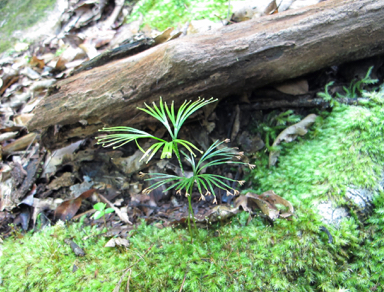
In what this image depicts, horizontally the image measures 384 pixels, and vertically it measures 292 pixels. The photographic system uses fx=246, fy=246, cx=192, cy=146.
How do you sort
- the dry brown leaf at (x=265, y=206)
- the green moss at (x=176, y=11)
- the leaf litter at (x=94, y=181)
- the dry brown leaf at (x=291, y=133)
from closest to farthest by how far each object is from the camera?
the dry brown leaf at (x=265, y=206)
the leaf litter at (x=94, y=181)
the dry brown leaf at (x=291, y=133)
the green moss at (x=176, y=11)

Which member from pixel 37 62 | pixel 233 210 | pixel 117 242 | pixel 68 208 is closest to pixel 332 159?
pixel 233 210

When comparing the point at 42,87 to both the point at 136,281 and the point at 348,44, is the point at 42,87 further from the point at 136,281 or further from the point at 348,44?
the point at 348,44

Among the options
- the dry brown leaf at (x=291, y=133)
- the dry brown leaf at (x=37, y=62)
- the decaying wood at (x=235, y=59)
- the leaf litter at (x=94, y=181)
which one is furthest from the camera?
the dry brown leaf at (x=37, y=62)

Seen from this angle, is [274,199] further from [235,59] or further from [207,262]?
[235,59]

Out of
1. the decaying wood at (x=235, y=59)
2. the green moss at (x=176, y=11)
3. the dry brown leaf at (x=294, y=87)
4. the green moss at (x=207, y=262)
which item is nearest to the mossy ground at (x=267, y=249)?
the green moss at (x=207, y=262)

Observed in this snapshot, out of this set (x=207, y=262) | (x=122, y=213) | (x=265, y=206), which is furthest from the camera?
(x=122, y=213)

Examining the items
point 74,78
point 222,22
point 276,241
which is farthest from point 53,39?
point 276,241

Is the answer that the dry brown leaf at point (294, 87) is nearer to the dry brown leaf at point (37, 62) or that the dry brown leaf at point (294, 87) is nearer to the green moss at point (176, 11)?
the green moss at point (176, 11)
